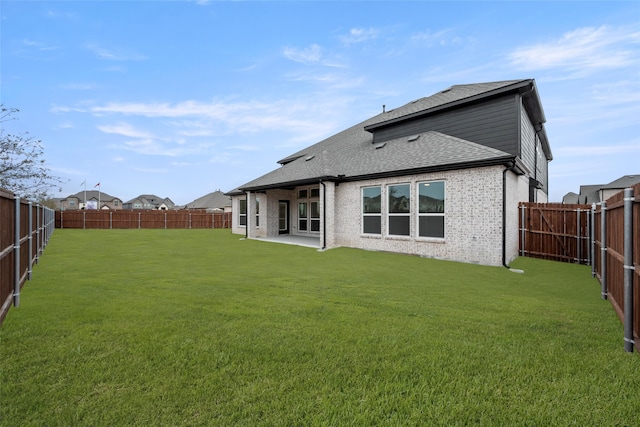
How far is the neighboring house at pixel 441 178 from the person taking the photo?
9102mm

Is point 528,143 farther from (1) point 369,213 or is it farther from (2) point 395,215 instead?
(1) point 369,213

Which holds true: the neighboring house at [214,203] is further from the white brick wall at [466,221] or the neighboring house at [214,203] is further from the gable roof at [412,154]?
the white brick wall at [466,221]

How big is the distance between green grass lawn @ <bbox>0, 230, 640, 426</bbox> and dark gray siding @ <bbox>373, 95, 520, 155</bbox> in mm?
7355

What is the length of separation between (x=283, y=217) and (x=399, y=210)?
31.6 ft

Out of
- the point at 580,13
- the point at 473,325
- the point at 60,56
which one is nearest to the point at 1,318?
the point at 473,325

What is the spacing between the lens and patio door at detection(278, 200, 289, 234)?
61.5 ft

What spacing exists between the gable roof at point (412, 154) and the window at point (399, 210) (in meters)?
0.63

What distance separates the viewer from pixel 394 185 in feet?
37.1

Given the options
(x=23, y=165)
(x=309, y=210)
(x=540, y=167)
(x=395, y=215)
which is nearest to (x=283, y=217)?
(x=309, y=210)

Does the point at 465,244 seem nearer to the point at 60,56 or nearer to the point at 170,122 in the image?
the point at 60,56

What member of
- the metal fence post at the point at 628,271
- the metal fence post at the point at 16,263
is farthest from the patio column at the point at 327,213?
the metal fence post at the point at 628,271

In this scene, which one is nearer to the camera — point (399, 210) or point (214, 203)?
point (399, 210)

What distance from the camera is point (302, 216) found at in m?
Answer: 18.5

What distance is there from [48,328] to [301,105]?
1806cm
